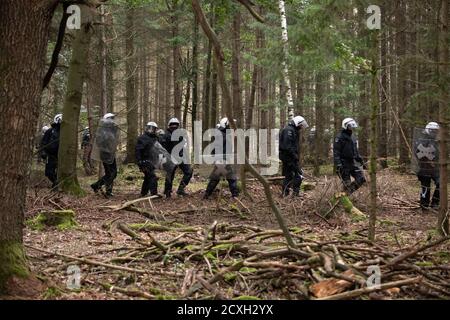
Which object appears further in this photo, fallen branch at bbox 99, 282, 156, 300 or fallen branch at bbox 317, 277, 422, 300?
fallen branch at bbox 99, 282, 156, 300

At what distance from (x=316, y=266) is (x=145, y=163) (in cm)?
833

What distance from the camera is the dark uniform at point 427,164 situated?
→ 11016mm

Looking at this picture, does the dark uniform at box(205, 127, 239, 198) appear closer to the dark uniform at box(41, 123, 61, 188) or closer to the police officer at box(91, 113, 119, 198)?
the police officer at box(91, 113, 119, 198)

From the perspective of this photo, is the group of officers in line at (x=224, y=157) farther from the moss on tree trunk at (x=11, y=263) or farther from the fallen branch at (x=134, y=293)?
the moss on tree trunk at (x=11, y=263)

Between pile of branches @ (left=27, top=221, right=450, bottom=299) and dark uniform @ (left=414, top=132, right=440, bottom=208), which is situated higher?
dark uniform @ (left=414, top=132, right=440, bottom=208)

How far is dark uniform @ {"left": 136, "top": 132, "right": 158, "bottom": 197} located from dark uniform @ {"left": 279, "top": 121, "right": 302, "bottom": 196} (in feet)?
10.9

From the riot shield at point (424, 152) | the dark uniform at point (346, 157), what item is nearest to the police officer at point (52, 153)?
the dark uniform at point (346, 157)

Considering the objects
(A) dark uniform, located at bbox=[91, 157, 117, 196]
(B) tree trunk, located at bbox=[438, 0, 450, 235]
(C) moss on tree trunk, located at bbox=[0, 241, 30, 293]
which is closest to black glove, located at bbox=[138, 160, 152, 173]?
(A) dark uniform, located at bbox=[91, 157, 117, 196]

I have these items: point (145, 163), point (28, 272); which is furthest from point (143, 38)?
point (28, 272)

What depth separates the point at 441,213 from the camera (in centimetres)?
801

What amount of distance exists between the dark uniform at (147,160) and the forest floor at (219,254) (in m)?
2.63

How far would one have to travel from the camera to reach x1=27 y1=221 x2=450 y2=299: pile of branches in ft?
16.5
